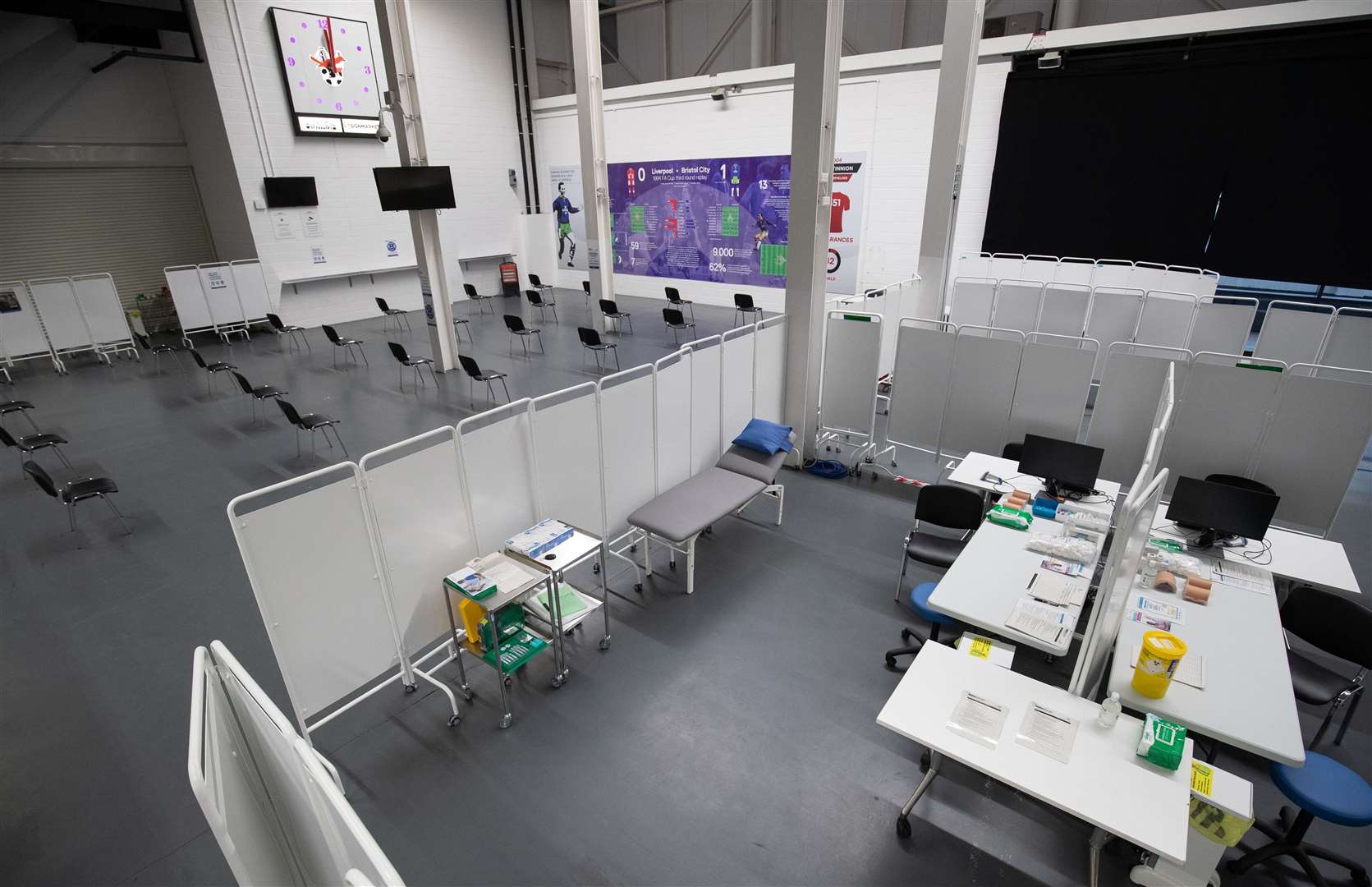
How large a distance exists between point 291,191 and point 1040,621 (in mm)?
13999

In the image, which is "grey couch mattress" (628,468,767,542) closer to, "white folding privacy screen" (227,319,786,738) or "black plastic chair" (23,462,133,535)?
"white folding privacy screen" (227,319,786,738)

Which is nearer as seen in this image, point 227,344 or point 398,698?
point 398,698

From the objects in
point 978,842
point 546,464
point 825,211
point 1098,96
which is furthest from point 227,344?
point 1098,96

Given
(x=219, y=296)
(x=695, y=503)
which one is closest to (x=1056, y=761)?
(x=695, y=503)

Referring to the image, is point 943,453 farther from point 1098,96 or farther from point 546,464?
point 1098,96

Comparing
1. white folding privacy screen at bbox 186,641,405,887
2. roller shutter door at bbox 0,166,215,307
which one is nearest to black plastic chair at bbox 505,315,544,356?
roller shutter door at bbox 0,166,215,307

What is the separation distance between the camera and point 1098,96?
8.90 metres

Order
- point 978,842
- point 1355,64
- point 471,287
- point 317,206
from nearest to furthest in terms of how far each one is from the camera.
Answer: point 978,842
point 1355,64
point 317,206
point 471,287

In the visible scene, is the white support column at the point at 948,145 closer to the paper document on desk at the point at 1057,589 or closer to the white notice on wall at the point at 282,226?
the paper document on desk at the point at 1057,589

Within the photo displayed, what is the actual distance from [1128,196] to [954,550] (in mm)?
8132

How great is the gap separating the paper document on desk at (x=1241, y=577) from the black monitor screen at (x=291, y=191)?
14530 mm

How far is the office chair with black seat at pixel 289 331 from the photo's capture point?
10828 mm

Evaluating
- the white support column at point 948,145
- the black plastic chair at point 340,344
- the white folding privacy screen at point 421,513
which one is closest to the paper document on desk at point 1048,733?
the white folding privacy screen at point 421,513

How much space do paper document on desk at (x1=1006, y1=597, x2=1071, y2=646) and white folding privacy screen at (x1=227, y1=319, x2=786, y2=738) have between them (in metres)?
2.82
